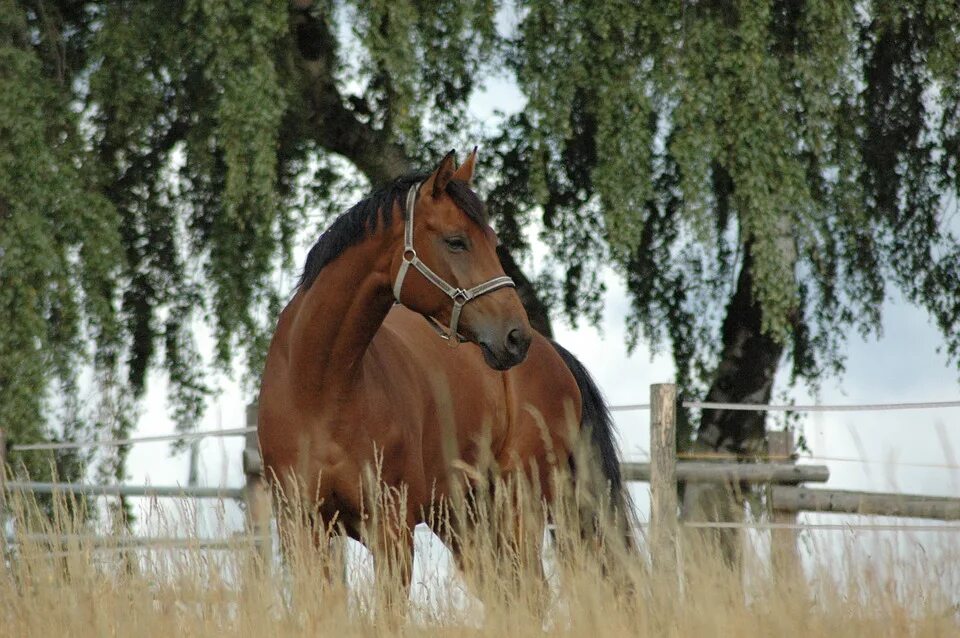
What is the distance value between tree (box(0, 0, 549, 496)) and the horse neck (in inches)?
167

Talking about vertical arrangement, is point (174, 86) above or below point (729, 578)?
above

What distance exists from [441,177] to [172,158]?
6.76 m

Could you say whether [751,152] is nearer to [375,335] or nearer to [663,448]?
[663,448]

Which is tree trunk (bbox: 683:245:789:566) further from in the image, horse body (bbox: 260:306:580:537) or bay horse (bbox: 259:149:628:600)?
bay horse (bbox: 259:149:628:600)

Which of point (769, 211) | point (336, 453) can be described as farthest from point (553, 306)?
point (336, 453)

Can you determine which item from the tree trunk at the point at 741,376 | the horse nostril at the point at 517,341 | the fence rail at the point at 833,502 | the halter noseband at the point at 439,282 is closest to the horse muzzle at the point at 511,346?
the horse nostril at the point at 517,341

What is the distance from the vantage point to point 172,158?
1084 centimetres

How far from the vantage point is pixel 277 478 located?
4578 millimetres

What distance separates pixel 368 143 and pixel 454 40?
3.79 ft

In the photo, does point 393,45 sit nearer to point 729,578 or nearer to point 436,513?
point 436,513

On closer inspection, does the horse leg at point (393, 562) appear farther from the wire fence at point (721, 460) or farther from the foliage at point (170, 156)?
the foliage at point (170, 156)

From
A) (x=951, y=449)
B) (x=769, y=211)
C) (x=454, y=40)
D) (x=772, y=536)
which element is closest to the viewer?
(x=951, y=449)

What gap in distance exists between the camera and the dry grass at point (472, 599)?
364cm

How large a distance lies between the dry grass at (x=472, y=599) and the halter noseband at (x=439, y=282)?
647 mm
